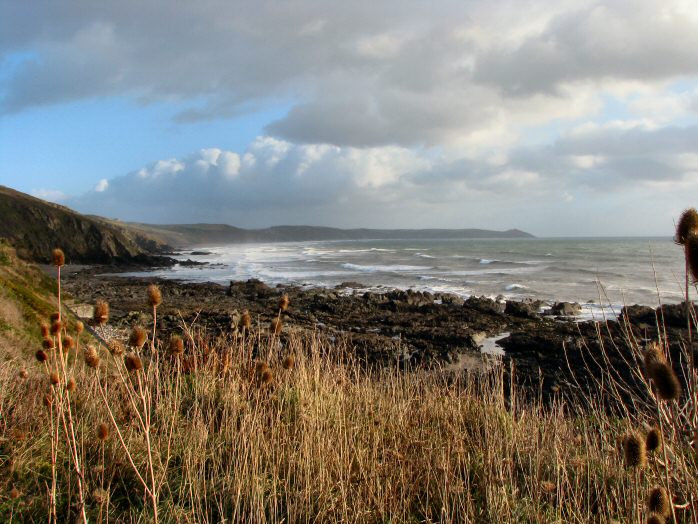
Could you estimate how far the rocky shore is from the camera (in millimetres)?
12172

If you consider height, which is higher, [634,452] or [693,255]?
[693,255]

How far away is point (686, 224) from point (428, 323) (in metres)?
15.9

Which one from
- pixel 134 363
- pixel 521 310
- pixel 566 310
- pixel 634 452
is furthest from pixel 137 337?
pixel 566 310

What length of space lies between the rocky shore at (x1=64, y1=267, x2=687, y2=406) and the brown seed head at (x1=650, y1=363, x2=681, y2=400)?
28.8ft

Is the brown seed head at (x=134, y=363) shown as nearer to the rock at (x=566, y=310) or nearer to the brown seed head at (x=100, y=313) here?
the brown seed head at (x=100, y=313)

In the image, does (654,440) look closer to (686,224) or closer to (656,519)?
(656,519)

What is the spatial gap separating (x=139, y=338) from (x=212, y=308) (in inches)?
718

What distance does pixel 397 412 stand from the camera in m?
5.00

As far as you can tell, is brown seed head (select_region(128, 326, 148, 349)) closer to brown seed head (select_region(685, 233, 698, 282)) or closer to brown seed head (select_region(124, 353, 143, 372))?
brown seed head (select_region(124, 353, 143, 372))

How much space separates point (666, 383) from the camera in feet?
4.63

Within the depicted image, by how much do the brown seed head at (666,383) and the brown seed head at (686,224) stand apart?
2.16 ft

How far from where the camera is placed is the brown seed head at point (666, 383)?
139cm

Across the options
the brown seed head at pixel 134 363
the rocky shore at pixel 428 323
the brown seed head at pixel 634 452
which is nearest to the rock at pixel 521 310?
the rocky shore at pixel 428 323

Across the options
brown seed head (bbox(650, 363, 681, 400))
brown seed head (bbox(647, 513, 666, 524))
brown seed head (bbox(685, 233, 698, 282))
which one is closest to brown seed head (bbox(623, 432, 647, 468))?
brown seed head (bbox(647, 513, 666, 524))
